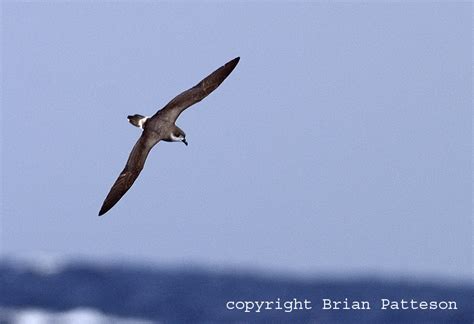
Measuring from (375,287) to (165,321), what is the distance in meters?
25.1

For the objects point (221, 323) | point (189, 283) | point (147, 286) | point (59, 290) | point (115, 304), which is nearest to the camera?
point (221, 323)

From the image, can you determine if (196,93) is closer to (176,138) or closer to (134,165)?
(176,138)

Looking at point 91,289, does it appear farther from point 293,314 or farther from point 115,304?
point 293,314

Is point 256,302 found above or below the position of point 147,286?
below

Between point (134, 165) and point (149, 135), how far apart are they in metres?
0.41

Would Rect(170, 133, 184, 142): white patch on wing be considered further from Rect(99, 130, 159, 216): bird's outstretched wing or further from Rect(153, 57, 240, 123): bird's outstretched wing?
Rect(153, 57, 240, 123): bird's outstretched wing

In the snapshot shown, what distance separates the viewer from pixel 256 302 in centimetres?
4859

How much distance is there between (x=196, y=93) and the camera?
17.3m

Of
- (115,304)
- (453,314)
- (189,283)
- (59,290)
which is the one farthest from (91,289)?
(453,314)

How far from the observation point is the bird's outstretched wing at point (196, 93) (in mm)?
16797
